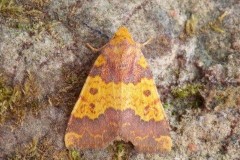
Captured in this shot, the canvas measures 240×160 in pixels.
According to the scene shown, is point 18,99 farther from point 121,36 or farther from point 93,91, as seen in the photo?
point 121,36

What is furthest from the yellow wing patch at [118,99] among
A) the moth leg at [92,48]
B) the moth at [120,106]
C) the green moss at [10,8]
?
the green moss at [10,8]

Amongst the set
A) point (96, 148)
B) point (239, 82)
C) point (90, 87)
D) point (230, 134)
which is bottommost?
point (96, 148)

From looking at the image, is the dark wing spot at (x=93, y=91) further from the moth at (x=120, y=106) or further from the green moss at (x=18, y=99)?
the green moss at (x=18, y=99)

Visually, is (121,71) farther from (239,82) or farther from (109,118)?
(239,82)

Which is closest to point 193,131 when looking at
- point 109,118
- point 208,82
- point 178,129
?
point 178,129

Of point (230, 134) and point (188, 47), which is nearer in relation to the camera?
point (230, 134)

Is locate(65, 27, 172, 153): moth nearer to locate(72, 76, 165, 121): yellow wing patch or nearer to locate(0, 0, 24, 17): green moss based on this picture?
locate(72, 76, 165, 121): yellow wing patch

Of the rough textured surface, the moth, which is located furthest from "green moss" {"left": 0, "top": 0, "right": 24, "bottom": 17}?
the moth
